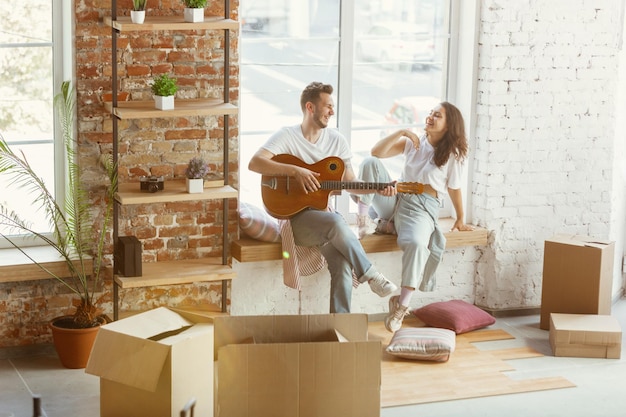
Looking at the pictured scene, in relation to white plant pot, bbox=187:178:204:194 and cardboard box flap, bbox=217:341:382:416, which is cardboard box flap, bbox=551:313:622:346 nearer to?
white plant pot, bbox=187:178:204:194

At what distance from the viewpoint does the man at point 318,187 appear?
5527 millimetres

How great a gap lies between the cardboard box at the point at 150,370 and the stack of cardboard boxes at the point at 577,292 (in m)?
2.39

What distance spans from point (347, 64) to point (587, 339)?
6.89ft

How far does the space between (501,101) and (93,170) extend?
8.06 ft

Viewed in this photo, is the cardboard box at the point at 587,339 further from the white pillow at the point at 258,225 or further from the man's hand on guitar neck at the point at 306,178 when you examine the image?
the white pillow at the point at 258,225

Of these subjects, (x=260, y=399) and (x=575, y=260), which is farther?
(x=575, y=260)

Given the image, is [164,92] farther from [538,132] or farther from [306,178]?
[538,132]

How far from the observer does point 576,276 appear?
5.93 metres

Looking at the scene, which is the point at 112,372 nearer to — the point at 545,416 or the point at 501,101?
the point at 545,416

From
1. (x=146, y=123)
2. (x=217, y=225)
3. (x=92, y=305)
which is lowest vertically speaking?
(x=92, y=305)

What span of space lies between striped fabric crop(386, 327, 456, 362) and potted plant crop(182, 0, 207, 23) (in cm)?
201

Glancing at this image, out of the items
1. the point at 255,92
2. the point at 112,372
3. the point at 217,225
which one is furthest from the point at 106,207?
the point at 112,372

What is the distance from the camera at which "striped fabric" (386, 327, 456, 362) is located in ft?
17.8

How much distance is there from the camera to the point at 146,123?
215 inches
